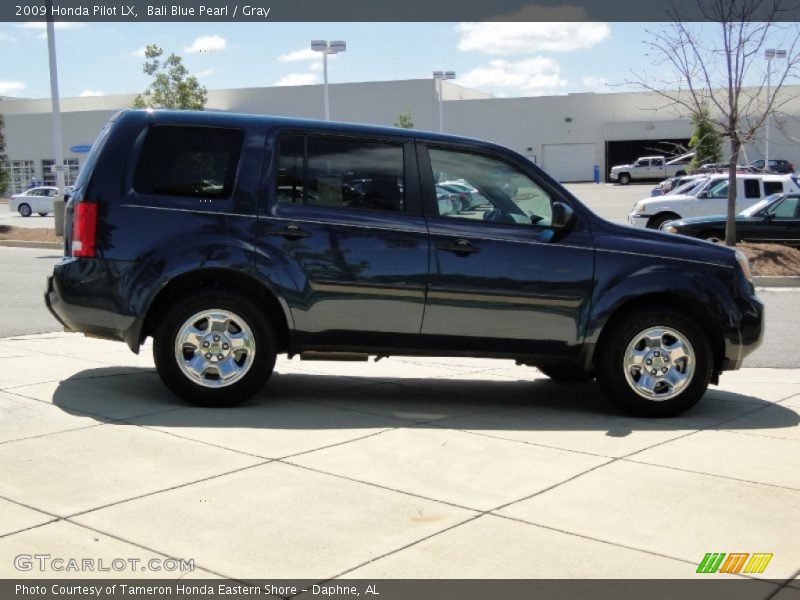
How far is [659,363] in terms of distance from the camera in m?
7.06

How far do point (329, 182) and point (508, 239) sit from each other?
4.19ft

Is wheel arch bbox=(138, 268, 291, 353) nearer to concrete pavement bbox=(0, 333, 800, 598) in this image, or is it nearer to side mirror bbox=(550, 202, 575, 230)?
concrete pavement bbox=(0, 333, 800, 598)

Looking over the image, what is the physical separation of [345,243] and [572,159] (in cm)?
7293

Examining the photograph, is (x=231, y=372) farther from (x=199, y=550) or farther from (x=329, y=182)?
(x=199, y=550)

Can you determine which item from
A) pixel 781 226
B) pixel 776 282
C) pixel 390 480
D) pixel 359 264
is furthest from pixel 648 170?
pixel 390 480

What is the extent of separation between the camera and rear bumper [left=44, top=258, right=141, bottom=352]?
6691 mm

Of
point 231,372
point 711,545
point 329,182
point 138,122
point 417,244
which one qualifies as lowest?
point 711,545

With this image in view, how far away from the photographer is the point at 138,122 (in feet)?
22.5

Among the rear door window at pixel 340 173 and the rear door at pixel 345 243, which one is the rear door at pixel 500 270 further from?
the rear door window at pixel 340 173

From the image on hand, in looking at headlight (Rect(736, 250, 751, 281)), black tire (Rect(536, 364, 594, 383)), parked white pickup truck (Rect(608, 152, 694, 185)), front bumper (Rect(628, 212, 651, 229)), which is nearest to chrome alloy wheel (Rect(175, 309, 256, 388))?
black tire (Rect(536, 364, 594, 383))

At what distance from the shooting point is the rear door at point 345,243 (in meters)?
6.75

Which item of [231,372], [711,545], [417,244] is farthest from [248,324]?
[711,545]

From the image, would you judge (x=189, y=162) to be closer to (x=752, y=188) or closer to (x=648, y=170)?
(x=752, y=188)

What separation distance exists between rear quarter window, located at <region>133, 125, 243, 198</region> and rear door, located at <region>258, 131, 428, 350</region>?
1.08 ft
